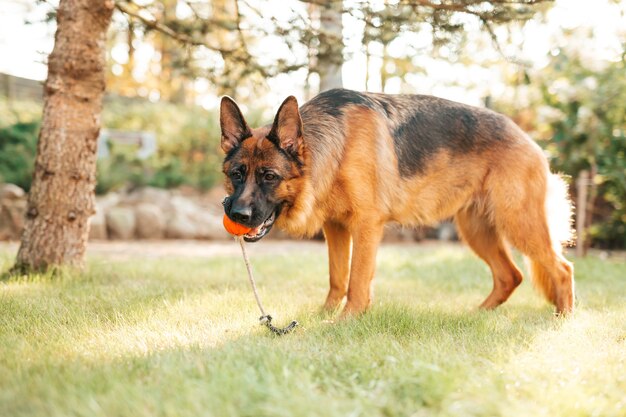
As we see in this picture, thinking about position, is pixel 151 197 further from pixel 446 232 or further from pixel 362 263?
pixel 362 263

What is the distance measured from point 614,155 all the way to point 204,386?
9.10 meters

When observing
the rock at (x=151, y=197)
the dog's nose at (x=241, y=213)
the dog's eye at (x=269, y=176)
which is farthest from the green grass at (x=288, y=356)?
the rock at (x=151, y=197)

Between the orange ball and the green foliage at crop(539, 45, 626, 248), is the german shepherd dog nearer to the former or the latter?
the orange ball

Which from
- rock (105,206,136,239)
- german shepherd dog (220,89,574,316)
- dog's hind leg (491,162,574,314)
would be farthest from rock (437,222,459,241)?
dog's hind leg (491,162,574,314)

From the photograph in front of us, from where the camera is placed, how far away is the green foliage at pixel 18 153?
34.0 feet

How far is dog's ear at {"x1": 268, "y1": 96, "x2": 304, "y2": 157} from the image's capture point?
4023 millimetres

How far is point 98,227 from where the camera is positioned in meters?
10.1

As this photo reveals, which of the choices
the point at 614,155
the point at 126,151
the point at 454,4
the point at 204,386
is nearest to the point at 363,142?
the point at 454,4

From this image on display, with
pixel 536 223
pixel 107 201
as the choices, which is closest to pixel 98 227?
pixel 107 201

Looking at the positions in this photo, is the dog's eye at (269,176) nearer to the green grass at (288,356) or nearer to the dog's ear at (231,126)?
the dog's ear at (231,126)

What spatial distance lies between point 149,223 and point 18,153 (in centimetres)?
283

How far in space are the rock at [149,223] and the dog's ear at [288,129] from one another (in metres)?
7.31

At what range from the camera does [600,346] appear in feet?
11.4

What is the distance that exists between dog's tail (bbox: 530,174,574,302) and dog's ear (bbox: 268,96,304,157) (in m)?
2.29
